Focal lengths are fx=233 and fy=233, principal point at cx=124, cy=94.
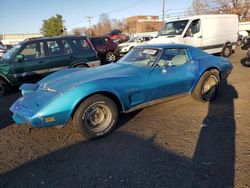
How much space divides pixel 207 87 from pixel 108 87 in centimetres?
286

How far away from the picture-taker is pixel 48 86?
419 cm

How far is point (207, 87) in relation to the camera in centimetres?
561

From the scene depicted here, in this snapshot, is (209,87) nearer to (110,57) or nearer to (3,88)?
(3,88)

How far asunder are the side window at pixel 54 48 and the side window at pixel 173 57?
14.0 ft

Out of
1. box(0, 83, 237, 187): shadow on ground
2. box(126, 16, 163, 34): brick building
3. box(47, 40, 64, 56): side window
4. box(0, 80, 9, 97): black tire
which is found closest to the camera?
box(0, 83, 237, 187): shadow on ground

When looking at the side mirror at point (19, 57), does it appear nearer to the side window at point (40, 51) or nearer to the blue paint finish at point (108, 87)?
the side window at point (40, 51)

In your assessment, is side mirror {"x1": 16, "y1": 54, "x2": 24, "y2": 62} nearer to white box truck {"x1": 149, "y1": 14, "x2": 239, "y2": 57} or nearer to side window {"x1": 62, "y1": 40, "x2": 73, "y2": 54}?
side window {"x1": 62, "y1": 40, "x2": 73, "y2": 54}

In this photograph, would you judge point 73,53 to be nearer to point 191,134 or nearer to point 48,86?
point 48,86

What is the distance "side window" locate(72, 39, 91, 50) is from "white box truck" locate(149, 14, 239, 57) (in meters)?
4.47

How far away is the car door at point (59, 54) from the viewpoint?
7.68 m

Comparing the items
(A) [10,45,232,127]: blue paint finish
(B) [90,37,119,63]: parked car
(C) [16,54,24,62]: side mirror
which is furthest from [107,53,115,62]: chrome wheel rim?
(A) [10,45,232,127]: blue paint finish

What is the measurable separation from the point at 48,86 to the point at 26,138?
993mm

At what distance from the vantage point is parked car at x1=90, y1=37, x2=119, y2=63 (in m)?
13.8

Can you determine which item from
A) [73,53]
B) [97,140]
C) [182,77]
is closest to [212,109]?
[182,77]
